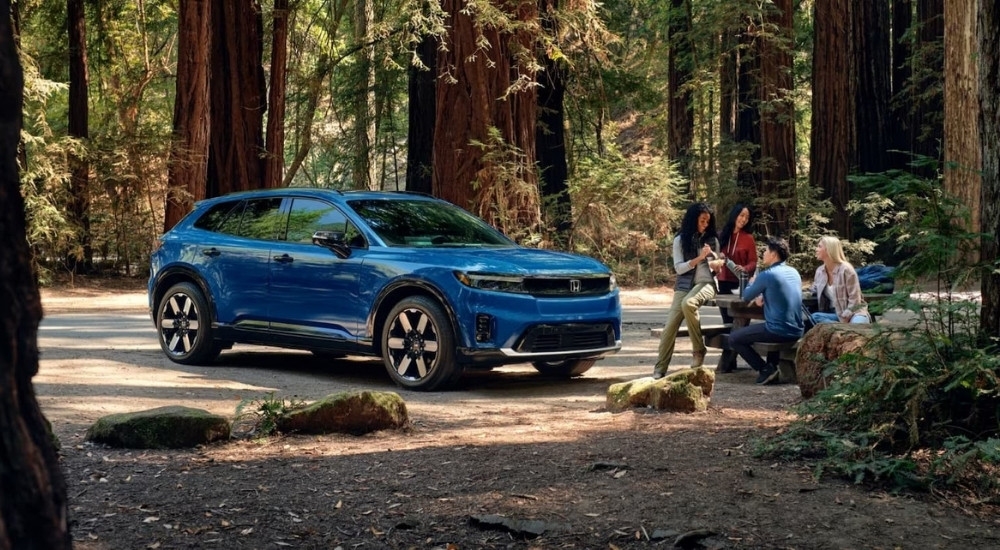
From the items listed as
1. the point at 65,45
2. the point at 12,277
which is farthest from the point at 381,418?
the point at 65,45

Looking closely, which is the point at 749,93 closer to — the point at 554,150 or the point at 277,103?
the point at 554,150

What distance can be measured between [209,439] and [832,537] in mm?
4130

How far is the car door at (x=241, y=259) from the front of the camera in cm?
1198

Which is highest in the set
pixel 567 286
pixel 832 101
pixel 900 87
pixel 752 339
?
pixel 900 87

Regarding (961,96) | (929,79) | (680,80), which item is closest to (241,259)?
(961,96)

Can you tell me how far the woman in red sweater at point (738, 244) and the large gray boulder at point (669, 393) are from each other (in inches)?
148

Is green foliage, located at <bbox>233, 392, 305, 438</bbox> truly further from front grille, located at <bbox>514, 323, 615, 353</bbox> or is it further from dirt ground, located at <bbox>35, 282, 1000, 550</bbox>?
front grille, located at <bbox>514, 323, 615, 353</bbox>

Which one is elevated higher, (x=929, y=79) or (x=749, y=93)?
(x=929, y=79)

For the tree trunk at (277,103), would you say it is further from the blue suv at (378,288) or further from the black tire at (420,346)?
the black tire at (420,346)

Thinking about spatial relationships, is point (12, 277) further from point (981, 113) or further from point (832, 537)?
point (981, 113)

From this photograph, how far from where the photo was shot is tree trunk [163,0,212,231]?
72.2ft

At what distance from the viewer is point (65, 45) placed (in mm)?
28203

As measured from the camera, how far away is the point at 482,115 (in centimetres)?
1820

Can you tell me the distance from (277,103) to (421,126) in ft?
12.3
